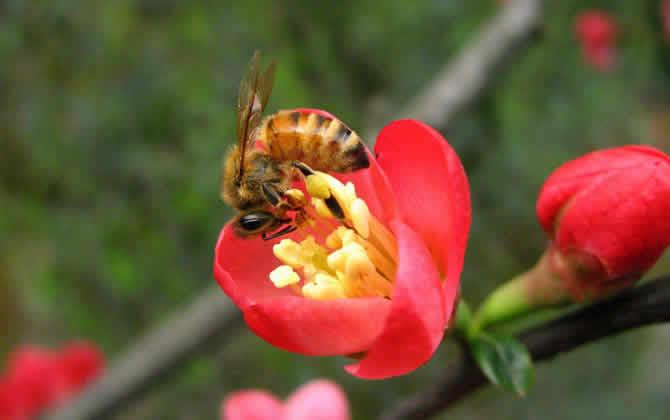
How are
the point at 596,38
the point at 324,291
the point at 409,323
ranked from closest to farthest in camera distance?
the point at 409,323 → the point at 324,291 → the point at 596,38

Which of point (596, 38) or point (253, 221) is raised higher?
point (253, 221)

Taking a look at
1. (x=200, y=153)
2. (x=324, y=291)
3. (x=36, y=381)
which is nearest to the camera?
(x=324, y=291)

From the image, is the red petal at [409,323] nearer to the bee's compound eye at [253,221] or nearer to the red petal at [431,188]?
the red petal at [431,188]

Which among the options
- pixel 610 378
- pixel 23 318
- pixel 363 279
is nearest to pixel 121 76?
pixel 23 318

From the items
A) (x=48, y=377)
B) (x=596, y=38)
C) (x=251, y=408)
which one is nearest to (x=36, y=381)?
(x=48, y=377)

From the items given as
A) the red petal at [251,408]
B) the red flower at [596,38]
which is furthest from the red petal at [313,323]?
the red flower at [596,38]

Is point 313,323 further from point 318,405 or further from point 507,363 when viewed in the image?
point 318,405

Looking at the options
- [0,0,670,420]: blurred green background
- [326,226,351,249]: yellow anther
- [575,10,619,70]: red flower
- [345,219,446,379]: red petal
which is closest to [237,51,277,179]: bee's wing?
[326,226,351,249]: yellow anther
